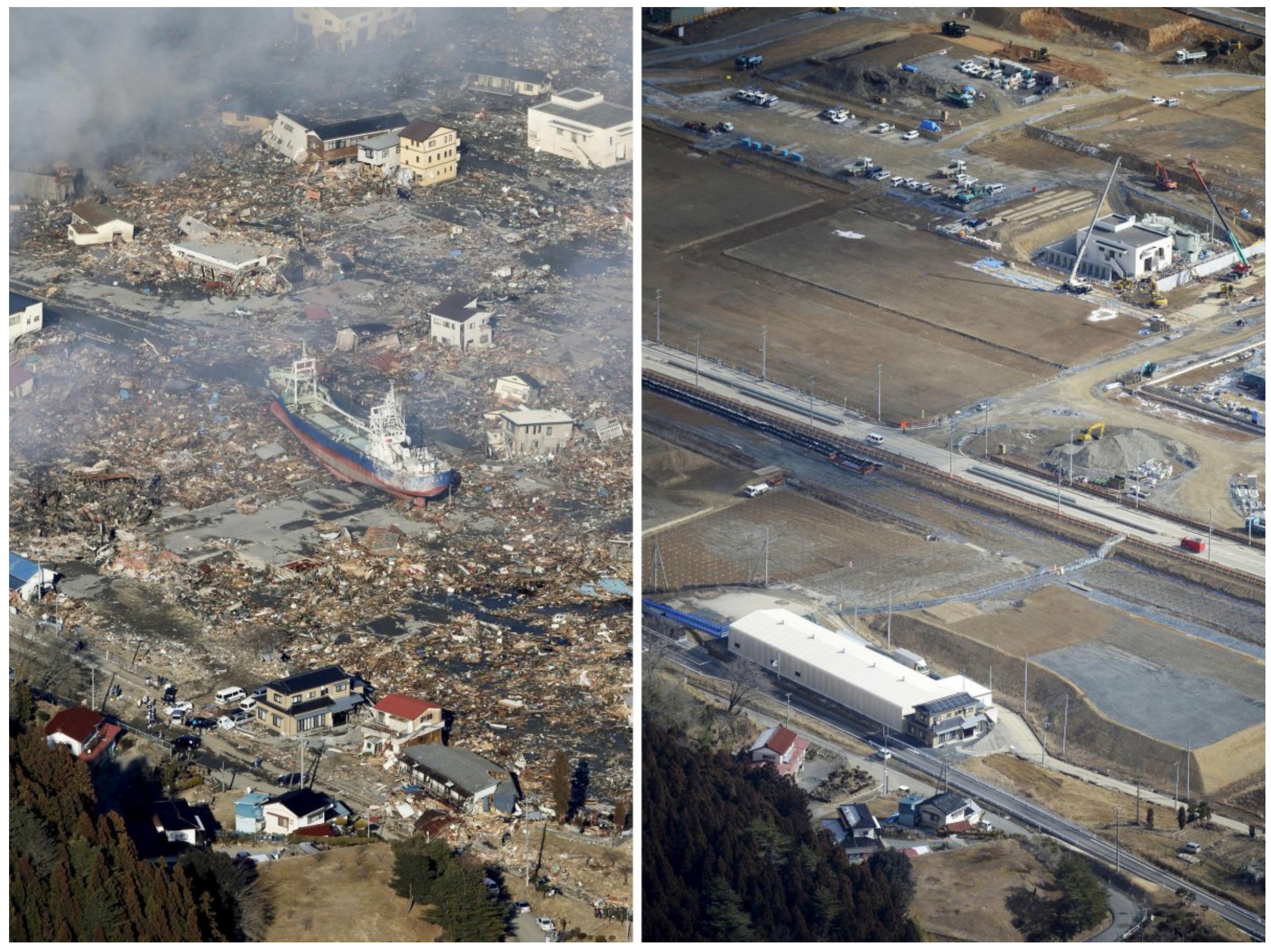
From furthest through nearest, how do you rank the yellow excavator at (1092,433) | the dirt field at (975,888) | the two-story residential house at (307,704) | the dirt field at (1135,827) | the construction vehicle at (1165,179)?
the construction vehicle at (1165,179), the yellow excavator at (1092,433), the two-story residential house at (307,704), the dirt field at (1135,827), the dirt field at (975,888)

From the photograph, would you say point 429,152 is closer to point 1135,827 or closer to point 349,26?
point 349,26

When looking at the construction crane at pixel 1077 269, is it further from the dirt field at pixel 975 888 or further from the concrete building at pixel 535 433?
the dirt field at pixel 975 888

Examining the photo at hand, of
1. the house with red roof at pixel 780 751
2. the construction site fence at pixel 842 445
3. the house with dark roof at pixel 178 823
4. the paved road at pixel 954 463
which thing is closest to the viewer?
the house with dark roof at pixel 178 823

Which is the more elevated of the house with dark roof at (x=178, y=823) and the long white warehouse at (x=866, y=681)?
the house with dark roof at (x=178, y=823)

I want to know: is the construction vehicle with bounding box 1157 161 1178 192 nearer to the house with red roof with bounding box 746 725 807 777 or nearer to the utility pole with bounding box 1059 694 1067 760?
the utility pole with bounding box 1059 694 1067 760

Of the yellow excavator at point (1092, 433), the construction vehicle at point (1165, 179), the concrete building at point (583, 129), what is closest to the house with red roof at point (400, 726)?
the concrete building at point (583, 129)

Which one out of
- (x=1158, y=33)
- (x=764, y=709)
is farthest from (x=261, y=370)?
(x=1158, y=33)
